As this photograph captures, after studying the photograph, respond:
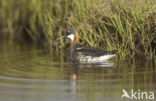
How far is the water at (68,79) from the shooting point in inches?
245

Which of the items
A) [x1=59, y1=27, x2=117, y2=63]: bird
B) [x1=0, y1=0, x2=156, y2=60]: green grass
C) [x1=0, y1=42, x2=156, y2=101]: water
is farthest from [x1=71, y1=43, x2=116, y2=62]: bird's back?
[x1=0, y1=0, x2=156, y2=60]: green grass

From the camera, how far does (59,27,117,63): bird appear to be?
876 cm

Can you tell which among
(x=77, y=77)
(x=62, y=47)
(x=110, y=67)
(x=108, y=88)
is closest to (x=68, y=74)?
(x=77, y=77)

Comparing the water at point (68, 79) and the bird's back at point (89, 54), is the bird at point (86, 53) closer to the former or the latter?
the bird's back at point (89, 54)

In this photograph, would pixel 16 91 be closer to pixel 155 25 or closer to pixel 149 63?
pixel 149 63

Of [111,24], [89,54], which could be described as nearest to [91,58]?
[89,54]

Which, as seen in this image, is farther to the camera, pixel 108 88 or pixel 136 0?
pixel 136 0

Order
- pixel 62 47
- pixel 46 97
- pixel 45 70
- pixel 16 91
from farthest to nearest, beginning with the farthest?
pixel 62 47, pixel 45 70, pixel 16 91, pixel 46 97

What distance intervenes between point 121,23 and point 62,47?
3141 millimetres

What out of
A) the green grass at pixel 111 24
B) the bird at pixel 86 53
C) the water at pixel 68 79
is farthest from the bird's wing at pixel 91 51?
the green grass at pixel 111 24

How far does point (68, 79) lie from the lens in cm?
732

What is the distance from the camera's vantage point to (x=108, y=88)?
645 centimetres

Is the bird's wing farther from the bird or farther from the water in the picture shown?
the water

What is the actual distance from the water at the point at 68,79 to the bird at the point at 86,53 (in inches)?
9.0
